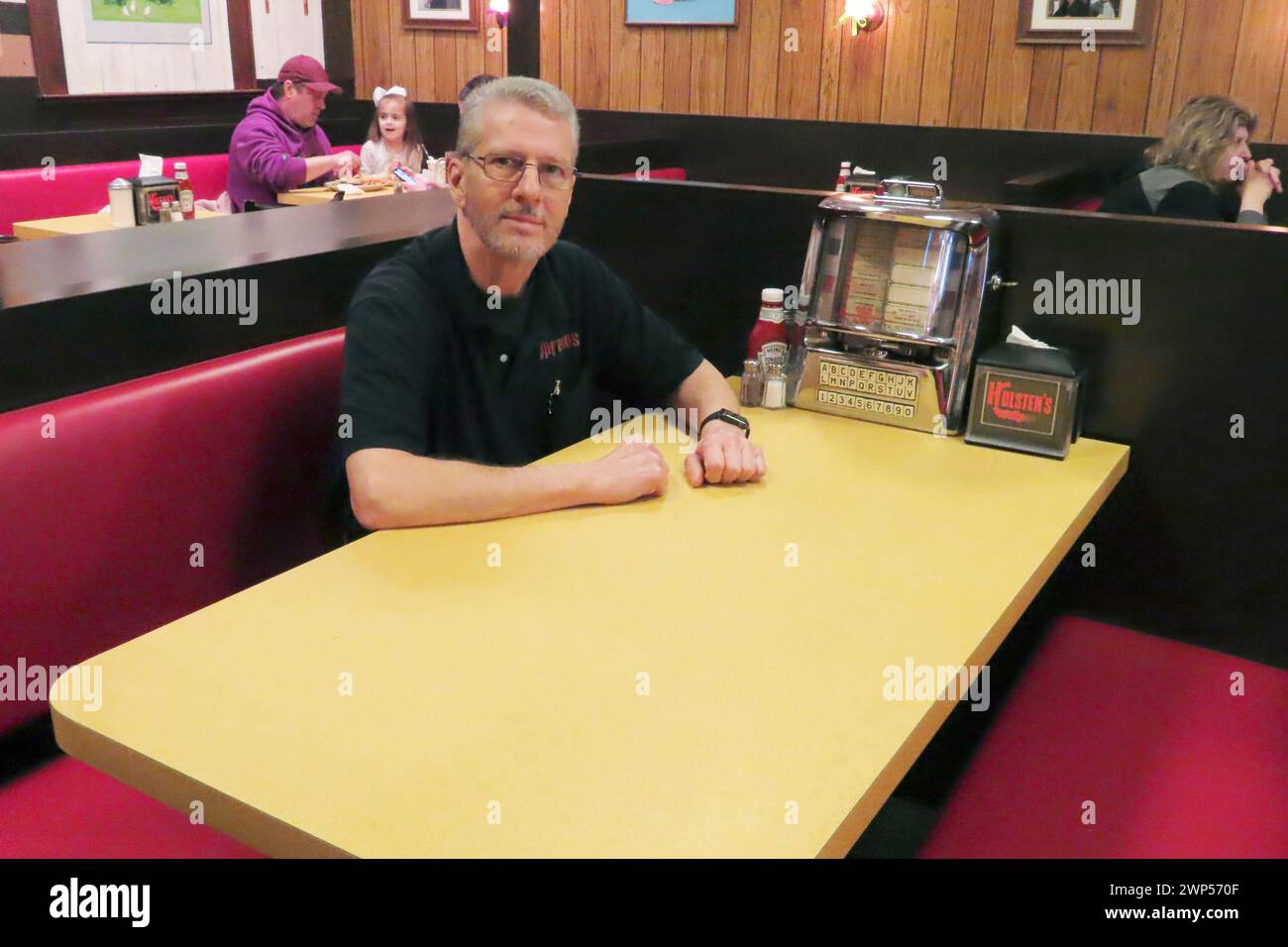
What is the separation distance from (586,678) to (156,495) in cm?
84

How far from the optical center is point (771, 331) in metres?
2.13

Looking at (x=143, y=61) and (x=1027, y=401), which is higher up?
(x=143, y=61)

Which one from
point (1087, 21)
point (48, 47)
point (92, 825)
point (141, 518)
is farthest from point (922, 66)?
point (92, 825)

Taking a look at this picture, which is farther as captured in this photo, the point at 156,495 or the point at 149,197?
the point at 149,197

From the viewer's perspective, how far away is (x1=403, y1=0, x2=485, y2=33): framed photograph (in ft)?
21.5

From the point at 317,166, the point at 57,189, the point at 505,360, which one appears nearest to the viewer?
the point at 505,360

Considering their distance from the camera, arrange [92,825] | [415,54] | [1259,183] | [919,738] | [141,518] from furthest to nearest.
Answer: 1. [415,54]
2. [1259,183]
3. [141,518]
4. [92,825]
5. [919,738]

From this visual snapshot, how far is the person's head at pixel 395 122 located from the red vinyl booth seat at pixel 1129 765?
467 centimetres

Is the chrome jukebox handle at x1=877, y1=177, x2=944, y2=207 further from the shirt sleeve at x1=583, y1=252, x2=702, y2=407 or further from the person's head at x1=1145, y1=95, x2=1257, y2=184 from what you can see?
the person's head at x1=1145, y1=95, x2=1257, y2=184

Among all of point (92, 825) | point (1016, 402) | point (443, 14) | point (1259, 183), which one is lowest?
point (92, 825)

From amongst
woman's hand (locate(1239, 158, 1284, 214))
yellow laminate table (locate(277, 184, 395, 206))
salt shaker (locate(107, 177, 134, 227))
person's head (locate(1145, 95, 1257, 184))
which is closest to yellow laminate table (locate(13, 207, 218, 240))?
salt shaker (locate(107, 177, 134, 227))

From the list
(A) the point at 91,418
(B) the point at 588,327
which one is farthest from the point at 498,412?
(A) the point at 91,418

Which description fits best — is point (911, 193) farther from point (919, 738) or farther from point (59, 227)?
point (59, 227)
